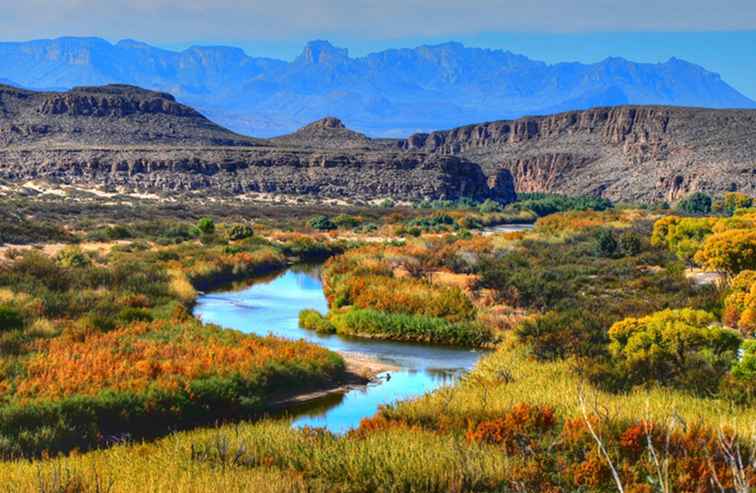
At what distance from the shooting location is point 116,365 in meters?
18.2

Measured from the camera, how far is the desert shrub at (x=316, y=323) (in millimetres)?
28017

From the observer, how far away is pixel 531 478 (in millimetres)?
10695

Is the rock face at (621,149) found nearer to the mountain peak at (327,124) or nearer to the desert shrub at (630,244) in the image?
the mountain peak at (327,124)

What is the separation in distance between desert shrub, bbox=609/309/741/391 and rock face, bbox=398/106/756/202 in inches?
3632

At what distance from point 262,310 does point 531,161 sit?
385 feet

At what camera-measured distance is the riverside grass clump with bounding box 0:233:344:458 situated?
1541cm

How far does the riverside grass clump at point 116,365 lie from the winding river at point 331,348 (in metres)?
1.15

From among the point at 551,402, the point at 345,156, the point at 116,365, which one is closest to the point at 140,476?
the point at 551,402

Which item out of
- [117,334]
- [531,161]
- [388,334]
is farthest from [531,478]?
[531,161]

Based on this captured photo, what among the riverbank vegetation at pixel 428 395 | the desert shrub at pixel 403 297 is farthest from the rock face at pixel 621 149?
the desert shrub at pixel 403 297

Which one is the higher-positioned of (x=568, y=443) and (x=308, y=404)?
(x=568, y=443)

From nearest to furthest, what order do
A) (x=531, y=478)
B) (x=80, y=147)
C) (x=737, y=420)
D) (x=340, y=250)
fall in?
(x=531, y=478)
(x=737, y=420)
(x=340, y=250)
(x=80, y=147)

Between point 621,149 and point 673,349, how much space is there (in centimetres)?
12408

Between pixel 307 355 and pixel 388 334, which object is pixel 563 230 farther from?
pixel 307 355
